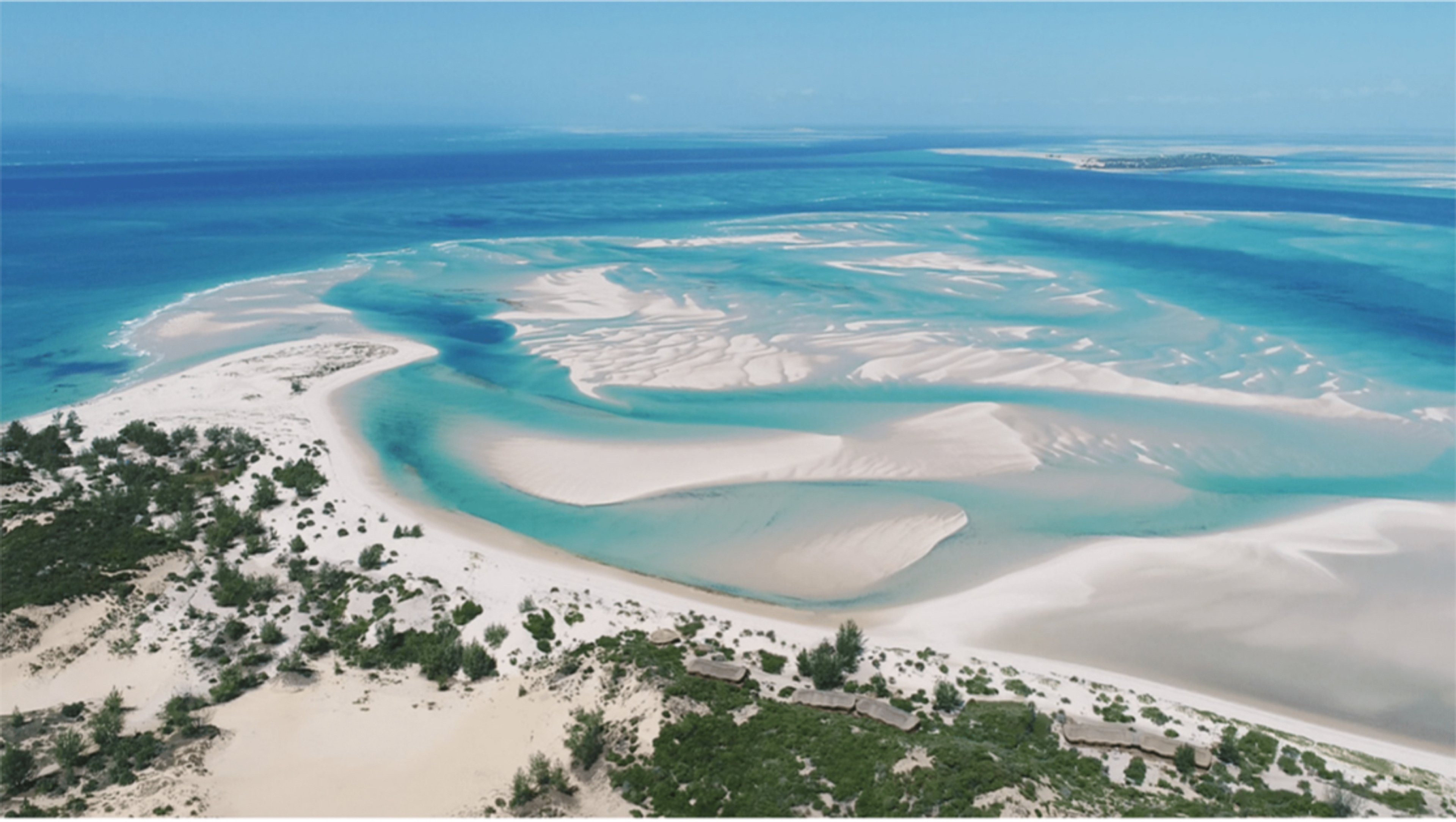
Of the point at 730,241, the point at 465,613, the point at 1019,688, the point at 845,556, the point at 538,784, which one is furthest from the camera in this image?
the point at 730,241

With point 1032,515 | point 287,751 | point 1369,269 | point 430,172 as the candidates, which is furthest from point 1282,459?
point 430,172

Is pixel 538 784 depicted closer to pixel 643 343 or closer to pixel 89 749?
pixel 89 749

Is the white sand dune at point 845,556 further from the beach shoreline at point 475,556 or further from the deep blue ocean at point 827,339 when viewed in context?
the beach shoreline at point 475,556

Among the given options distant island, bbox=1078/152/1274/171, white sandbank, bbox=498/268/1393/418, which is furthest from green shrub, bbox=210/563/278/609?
distant island, bbox=1078/152/1274/171

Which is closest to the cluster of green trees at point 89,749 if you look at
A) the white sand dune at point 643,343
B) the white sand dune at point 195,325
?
the white sand dune at point 643,343

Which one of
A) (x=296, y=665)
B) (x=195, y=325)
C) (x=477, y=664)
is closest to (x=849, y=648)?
(x=477, y=664)
